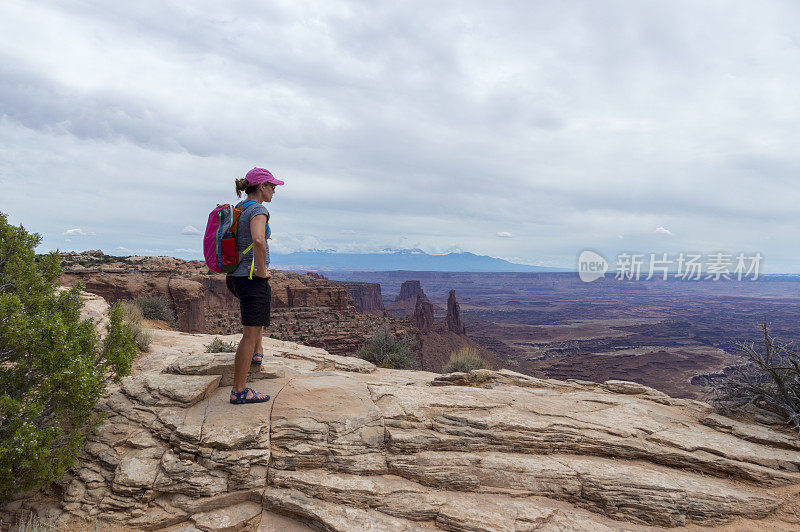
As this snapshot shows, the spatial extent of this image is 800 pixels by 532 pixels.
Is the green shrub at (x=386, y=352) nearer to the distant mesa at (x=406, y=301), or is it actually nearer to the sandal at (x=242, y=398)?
the sandal at (x=242, y=398)

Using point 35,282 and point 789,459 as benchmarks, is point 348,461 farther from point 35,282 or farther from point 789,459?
point 789,459

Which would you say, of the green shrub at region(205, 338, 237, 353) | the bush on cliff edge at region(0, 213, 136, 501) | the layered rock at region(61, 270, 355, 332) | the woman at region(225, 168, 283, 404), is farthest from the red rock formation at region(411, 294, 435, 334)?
the bush on cliff edge at region(0, 213, 136, 501)

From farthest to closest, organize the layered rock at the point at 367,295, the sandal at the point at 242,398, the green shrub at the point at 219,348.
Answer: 1. the layered rock at the point at 367,295
2. the green shrub at the point at 219,348
3. the sandal at the point at 242,398

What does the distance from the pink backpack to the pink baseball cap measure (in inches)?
13.3

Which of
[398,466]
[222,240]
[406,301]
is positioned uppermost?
[222,240]

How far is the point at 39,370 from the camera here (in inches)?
168

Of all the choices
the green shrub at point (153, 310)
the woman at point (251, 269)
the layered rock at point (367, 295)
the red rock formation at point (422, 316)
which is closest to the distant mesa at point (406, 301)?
the layered rock at point (367, 295)

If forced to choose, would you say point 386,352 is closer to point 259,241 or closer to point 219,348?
point 219,348

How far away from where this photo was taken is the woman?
4.98m

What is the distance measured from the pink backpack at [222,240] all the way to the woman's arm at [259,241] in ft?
0.67

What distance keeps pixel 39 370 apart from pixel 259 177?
3.25m

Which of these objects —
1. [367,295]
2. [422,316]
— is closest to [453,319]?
[422,316]

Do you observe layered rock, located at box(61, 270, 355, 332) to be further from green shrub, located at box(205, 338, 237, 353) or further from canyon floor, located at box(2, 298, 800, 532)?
canyon floor, located at box(2, 298, 800, 532)

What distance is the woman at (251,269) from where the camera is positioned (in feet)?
16.3
